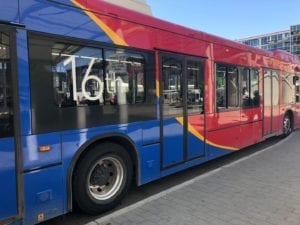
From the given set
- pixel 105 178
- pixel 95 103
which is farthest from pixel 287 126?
pixel 95 103

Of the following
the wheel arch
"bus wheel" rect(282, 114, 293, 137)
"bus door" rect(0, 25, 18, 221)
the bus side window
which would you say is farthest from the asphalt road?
"bus wheel" rect(282, 114, 293, 137)

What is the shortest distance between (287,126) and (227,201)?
7.46 metres

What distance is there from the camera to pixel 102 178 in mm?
4793

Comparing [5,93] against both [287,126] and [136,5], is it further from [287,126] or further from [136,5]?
[287,126]

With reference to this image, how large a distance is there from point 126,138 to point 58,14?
6.22 feet

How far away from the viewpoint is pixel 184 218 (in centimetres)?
446

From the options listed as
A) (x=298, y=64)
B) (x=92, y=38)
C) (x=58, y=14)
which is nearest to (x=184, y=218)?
(x=92, y=38)

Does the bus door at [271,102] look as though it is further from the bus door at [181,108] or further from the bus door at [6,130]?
the bus door at [6,130]

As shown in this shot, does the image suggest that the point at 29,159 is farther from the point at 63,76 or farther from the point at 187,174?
the point at 187,174

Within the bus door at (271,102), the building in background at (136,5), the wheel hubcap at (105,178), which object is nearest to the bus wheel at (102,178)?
the wheel hubcap at (105,178)

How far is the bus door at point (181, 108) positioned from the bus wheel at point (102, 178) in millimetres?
912

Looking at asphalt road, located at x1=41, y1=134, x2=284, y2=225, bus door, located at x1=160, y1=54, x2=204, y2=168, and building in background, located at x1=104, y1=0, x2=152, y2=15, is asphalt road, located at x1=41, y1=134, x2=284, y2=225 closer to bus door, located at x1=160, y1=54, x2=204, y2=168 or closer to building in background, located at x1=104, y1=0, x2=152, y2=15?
bus door, located at x1=160, y1=54, x2=204, y2=168

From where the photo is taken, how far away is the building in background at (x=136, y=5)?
5.12 meters

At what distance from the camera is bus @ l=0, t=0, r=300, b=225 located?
3.60 m
